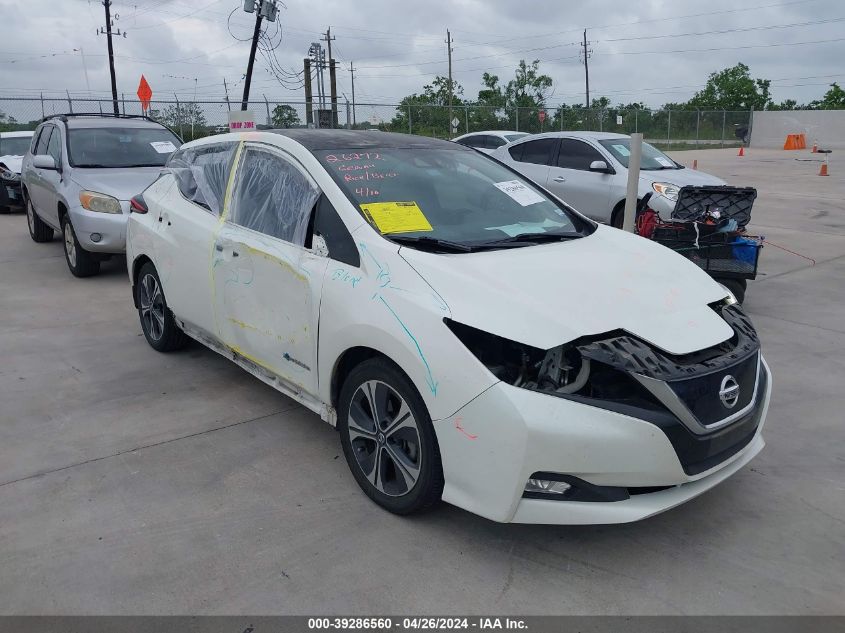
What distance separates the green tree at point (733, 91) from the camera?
67.8 m

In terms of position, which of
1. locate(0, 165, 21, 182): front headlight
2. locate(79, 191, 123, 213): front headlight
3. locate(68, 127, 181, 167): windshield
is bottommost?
locate(79, 191, 123, 213): front headlight

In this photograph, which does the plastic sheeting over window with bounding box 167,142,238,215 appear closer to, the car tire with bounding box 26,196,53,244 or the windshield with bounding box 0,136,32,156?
the car tire with bounding box 26,196,53,244

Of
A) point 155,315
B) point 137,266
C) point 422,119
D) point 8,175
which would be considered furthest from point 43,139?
point 422,119

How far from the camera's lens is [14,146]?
1478 centimetres

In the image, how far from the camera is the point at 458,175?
13.7 feet

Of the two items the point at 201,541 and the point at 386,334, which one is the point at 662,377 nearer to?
the point at 386,334

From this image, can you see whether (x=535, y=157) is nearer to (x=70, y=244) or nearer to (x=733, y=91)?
(x=70, y=244)

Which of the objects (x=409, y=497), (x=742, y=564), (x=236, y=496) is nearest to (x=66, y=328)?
(x=236, y=496)

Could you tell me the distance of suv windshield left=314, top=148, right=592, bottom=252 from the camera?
3557 millimetres

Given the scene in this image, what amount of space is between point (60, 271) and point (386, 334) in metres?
7.15

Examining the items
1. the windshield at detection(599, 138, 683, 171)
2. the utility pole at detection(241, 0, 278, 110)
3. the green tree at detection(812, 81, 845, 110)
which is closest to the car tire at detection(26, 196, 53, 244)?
the windshield at detection(599, 138, 683, 171)

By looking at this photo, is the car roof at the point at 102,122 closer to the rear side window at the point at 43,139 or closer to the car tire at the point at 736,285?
the rear side window at the point at 43,139

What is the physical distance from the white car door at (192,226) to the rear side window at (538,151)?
700cm

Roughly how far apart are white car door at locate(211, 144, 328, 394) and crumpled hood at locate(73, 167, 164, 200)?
4.17 metres
